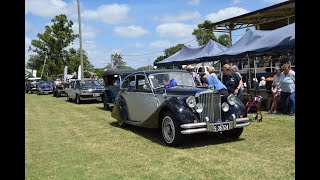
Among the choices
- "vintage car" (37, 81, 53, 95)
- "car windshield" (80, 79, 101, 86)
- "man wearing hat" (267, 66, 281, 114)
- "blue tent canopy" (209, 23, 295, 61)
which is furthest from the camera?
"vintage car" (37, 81, 53, 95)

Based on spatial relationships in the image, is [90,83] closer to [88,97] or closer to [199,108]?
[88,97]

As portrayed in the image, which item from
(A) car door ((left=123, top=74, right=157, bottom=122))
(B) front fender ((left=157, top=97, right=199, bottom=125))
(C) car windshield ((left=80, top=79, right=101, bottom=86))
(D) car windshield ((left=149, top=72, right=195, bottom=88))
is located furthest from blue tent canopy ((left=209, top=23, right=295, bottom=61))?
(C) car windshield ((left=80, top=79, right=101, bottom=86))

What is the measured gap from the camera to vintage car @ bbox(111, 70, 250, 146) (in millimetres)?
6254

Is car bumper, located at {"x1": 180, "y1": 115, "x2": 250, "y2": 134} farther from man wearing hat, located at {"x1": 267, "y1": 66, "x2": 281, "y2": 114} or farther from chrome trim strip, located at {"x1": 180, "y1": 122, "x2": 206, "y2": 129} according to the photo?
man wearing hat, located at {"x1": 267, "y1": 66, "x2": 281, "y2": 114}

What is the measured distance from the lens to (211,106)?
652cm

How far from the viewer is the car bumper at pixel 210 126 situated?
6073 millimetres

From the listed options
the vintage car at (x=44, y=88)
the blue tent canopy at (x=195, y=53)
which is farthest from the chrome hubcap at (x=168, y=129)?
the vintage car at (x=44, y=88)

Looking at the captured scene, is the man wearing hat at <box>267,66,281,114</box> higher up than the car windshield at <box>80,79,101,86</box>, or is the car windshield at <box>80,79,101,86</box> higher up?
the car windshield at <box>80,79,101,86</box>

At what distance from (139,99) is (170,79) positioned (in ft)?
3.17

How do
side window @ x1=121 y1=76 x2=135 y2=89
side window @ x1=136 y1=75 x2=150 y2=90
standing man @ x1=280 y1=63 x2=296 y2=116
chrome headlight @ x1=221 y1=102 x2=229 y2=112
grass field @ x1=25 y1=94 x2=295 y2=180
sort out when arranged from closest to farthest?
1. grass field @ x1=25 y1=94 x2=295 y2=180
2. chrome headlight @ x1=221 y1=102 x2=229 y2=112
3. side window @ x1=136 y1=75 x2=150 y2=90
4. side window @ x1=121 y1=76 x2=135 y2=89
5. standing man @ x1=280 y1=63 x2=296 y2=116

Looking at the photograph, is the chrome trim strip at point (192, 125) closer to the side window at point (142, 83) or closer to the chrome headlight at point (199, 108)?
the chrome headlight at point (199, 108)

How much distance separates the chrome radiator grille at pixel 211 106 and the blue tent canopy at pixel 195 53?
10428 millimetres

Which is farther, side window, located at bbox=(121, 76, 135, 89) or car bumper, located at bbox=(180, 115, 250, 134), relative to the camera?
side window, located at bbox=(121, 76, 135, 89)
